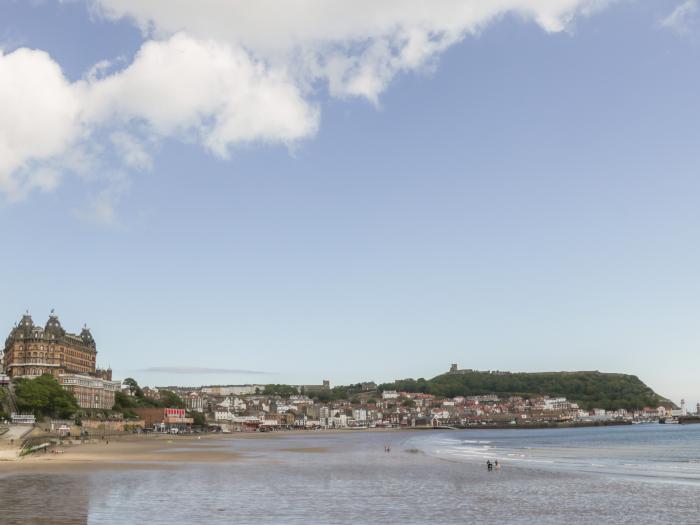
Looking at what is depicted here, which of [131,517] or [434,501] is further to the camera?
[434,501]

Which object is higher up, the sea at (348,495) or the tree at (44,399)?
the tree at (44,399)

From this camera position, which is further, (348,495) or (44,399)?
(44,399)

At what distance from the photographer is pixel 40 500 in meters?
40.9

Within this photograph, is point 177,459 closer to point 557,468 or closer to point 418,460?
point 418,460

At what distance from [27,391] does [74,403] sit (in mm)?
15241

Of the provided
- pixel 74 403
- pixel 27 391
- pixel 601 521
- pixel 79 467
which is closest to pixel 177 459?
pixel 79 467

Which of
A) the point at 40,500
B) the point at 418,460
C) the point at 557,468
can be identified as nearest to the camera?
the point at 40,500

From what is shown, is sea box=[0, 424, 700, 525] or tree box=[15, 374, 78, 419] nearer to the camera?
sea box=[0, 424, 700, 525]

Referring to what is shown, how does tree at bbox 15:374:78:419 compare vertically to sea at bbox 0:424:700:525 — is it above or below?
above

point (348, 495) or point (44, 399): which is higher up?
point (44, 399)

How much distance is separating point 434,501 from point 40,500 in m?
22.4

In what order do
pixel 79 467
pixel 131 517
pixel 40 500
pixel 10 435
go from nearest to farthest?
pixel 131 517
pixel 40 500
pixel 79 467
pixel 10 435

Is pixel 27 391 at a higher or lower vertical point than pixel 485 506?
higher

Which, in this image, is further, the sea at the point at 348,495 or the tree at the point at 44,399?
the tree at the point at 44,399
